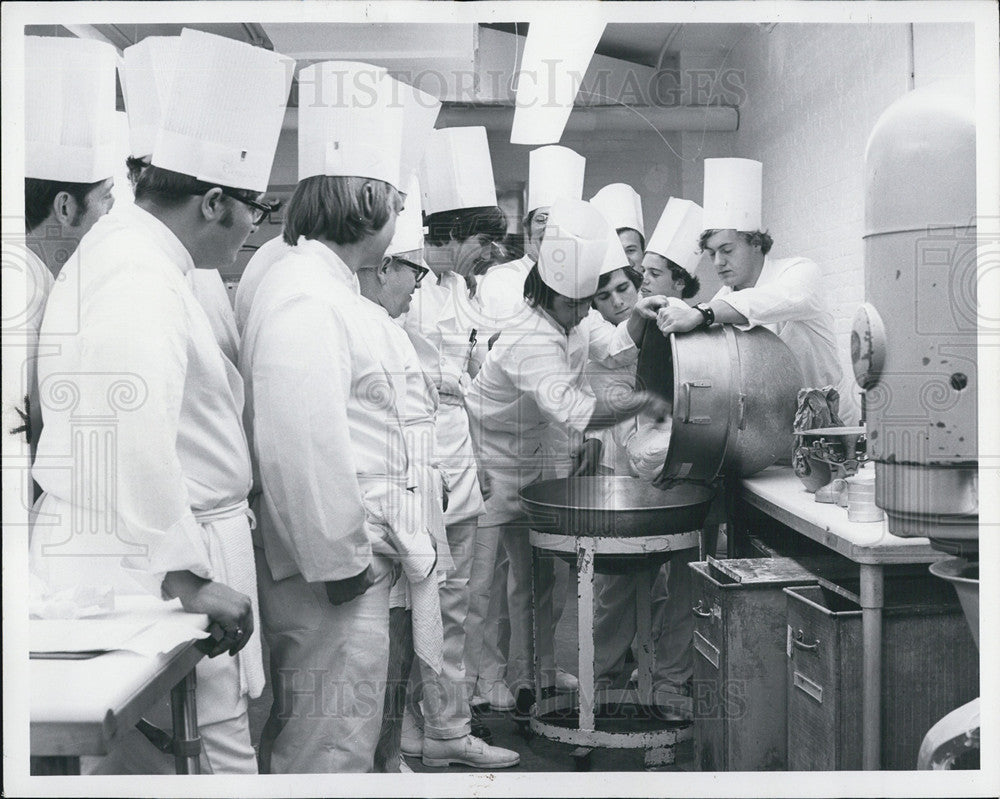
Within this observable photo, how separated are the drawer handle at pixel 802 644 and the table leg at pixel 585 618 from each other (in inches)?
25.5

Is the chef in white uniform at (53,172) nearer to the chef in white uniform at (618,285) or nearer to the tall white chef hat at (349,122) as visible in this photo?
the tall white chef hat at (349,122)

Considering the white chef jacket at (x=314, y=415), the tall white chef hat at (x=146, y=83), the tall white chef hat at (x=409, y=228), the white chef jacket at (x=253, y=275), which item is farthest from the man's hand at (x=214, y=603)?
the tall white chef hat at (x=409, y=228)

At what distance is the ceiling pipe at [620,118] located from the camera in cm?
259

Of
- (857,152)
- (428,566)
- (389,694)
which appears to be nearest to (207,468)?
(428,566)

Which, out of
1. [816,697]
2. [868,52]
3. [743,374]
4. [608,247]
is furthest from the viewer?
[608,247]

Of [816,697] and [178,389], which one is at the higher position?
[178,389]

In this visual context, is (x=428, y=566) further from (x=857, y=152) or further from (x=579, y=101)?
(x=857, y=152)

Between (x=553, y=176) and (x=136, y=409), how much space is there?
166 centimetres

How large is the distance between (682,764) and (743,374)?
3.61 ft

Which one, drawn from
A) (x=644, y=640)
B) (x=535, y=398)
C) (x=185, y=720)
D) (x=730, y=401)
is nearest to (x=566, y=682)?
(x=644, y=640)

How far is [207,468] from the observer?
186 cm

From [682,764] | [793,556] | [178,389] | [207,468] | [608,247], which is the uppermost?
[608,247]

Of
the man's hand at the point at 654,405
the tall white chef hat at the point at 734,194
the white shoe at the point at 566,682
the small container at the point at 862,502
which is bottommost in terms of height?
the white shoe at the point at 566,682

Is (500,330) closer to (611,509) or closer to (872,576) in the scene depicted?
(611,509)
